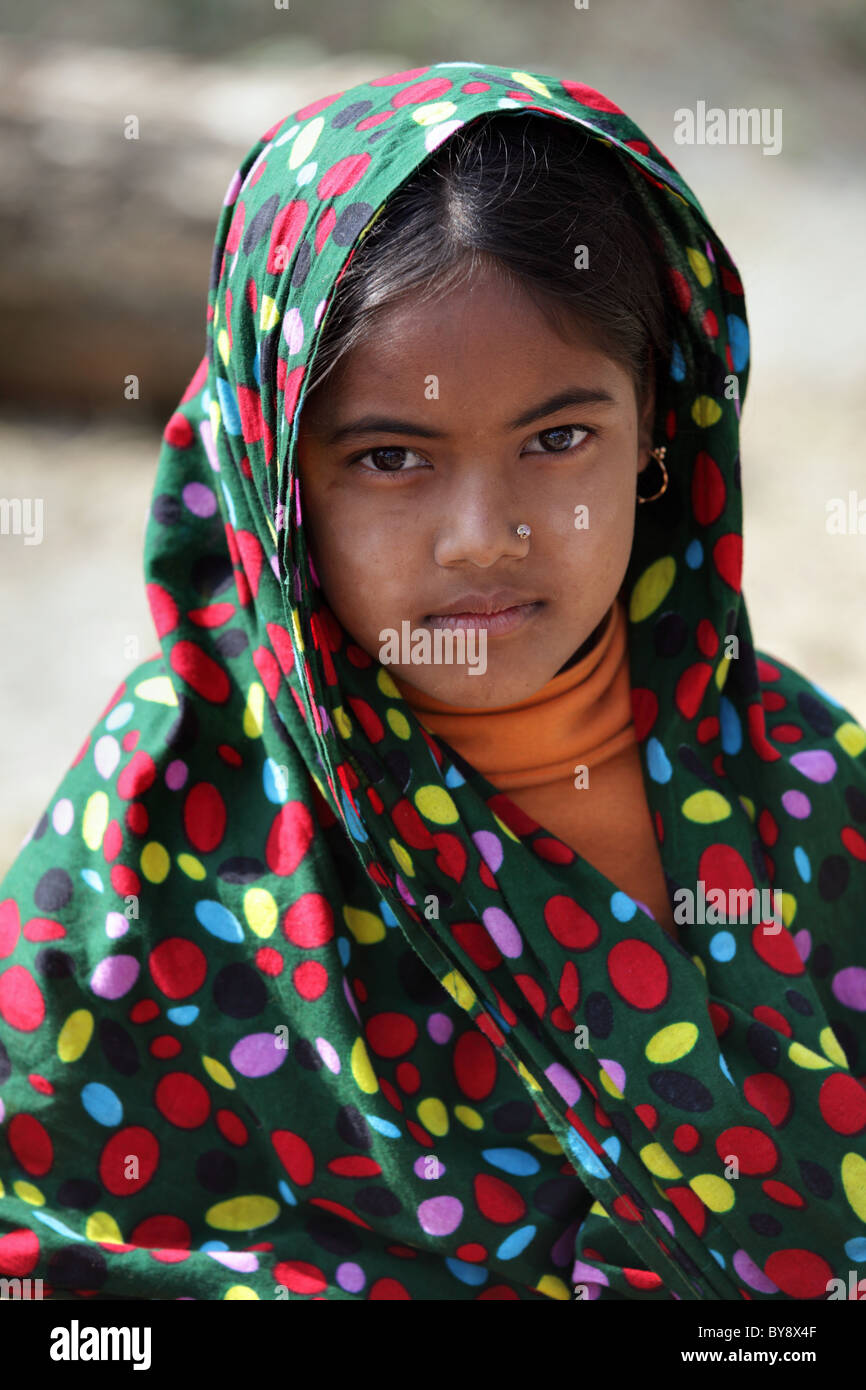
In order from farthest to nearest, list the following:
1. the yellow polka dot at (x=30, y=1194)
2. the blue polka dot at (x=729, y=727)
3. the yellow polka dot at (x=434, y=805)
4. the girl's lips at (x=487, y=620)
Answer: the blue polka dot at (x=729, y=727) < the yellow polka dot at (x=30, y=1194) < the yellow polka dot at (x=434, y=805) < the girl's lips at (x=487, y=620)

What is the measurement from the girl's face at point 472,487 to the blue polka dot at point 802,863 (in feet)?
1.43

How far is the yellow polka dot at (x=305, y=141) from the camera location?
1.51 m

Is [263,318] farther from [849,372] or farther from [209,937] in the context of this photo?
[849,372]

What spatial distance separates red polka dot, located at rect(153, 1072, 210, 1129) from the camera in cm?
168

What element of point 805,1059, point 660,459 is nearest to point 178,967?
point 805,1059

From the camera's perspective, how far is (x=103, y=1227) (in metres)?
1.69

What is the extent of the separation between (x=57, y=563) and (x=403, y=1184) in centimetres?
336

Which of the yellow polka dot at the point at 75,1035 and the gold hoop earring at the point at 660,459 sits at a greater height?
the gold hoop earring at the point at 660,459

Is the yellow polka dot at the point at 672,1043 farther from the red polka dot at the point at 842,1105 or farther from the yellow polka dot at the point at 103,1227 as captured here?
the yellow polka dot at the point at 103,1227

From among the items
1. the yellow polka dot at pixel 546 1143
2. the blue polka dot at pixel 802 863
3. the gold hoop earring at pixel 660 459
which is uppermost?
the gold hoop earring at pixel 660 459

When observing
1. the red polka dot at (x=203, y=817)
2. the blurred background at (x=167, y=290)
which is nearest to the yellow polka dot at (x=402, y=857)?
the red polka dot at (x=203, y=817)

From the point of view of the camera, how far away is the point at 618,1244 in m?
1.62

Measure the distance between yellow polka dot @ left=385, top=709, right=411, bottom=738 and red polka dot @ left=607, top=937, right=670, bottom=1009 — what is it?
0.34 metres

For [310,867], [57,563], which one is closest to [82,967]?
[310,867]
